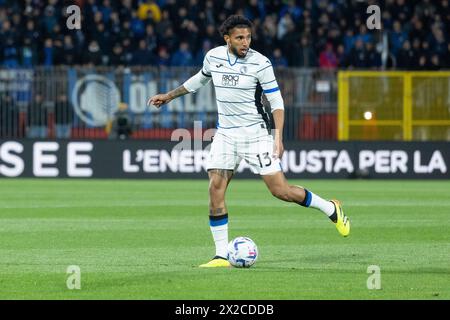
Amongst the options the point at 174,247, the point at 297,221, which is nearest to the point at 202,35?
the point at 297,221

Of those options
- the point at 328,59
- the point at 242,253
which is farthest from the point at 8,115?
the point at 242,253

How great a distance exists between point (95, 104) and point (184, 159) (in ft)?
8.09

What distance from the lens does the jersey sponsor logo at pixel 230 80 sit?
1237 cm

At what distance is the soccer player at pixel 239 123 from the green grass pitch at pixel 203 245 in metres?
0.69

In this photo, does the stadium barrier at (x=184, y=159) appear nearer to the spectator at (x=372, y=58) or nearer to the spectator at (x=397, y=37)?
the spectator at (x=372, y=58)

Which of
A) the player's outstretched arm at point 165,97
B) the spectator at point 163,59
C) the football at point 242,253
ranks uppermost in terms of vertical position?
the spectator at point 163,59

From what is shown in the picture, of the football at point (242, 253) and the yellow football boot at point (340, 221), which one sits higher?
the yellow football boot at point (340, 221)

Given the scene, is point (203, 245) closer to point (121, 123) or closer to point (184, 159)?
point (184, 159)

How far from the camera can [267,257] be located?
13.0 m

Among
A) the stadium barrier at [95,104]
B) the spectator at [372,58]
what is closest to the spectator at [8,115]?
the stadium barrier at [95,104]

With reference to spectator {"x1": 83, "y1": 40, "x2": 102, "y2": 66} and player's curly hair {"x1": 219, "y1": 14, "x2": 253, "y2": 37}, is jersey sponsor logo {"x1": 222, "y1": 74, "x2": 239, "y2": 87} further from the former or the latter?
spectator {"x1": 83, "y1": 40, "x2": 102, "y2": 66}

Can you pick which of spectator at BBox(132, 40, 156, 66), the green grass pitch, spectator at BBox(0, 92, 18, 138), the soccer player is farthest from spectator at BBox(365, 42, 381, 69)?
the soccer player

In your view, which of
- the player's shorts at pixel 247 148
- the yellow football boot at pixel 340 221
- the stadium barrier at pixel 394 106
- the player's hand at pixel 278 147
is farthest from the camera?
the stadium barrier at pixel 394 106
